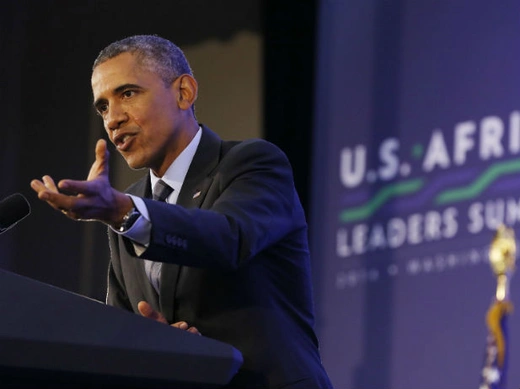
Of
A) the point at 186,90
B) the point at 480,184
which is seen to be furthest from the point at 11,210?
the point at 480,184

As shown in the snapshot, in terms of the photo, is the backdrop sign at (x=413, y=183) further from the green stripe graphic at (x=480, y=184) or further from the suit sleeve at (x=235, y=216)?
the suit sleeve at (x=235, y=216)

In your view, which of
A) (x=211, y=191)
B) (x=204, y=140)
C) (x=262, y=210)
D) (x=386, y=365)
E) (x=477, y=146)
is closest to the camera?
(x=262, y=210)

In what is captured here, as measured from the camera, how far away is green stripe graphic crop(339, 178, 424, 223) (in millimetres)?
3785

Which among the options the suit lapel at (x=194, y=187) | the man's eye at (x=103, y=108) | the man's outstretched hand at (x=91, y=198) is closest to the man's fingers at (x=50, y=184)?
the man's outstretched hand at (x=91, y=198)

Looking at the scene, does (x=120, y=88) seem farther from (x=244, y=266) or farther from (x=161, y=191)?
(x=244, y=266)

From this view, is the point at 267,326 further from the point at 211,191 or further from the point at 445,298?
the point at 445,298

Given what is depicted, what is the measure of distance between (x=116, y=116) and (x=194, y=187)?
196 millimetres

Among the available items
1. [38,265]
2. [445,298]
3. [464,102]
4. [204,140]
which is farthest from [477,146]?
[38,265]

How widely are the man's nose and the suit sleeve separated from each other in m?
0.20

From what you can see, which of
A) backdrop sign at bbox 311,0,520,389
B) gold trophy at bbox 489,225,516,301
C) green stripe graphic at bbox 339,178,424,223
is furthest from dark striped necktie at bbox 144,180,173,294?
green stripe graphic at bbox 339,178,424,223

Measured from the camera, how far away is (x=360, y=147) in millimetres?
4086

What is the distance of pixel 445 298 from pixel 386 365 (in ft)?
1.30

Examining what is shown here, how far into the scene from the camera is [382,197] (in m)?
3.89

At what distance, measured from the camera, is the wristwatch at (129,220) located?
1.43 meters
